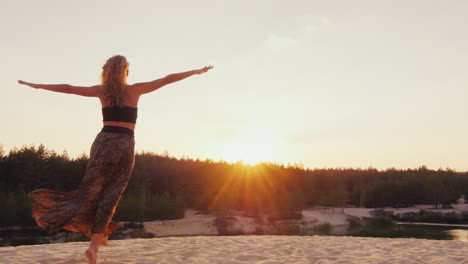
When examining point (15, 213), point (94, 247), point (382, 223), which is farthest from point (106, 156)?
point (382, 223)

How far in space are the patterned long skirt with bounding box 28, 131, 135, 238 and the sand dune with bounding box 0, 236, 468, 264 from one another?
2.13 ft

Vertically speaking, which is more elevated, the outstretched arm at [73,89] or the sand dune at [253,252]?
the outstretched arm at [73,89]

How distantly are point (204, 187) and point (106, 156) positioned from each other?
15762 millimetres

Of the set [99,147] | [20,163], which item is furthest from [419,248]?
[20,163]

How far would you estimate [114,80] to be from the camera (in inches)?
163

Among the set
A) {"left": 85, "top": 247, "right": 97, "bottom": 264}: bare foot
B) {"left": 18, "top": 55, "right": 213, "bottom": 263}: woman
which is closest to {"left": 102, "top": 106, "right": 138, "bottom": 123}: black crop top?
{"left": 18, "top": 55, "right": 213, "bottom": 263}: woman

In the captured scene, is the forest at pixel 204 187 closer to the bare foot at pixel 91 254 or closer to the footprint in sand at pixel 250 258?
the footprint in sand at pixel 250 258

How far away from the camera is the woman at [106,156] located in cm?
412

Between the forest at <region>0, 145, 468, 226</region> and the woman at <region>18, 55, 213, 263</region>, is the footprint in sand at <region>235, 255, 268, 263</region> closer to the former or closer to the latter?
the woman at <region>18, 55, 213, 263</region>

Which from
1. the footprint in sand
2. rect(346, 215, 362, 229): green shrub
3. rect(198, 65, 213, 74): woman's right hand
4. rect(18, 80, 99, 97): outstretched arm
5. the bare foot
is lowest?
rect(346, 215, 362, 229): green shrub

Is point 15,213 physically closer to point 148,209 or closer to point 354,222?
point 148,209

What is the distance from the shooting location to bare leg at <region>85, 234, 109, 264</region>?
3852mm

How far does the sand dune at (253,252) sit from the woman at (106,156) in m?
0.68

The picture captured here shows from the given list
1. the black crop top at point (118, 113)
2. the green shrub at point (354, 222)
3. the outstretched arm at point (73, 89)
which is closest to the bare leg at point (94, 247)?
the black crop top at point (118, 113)
